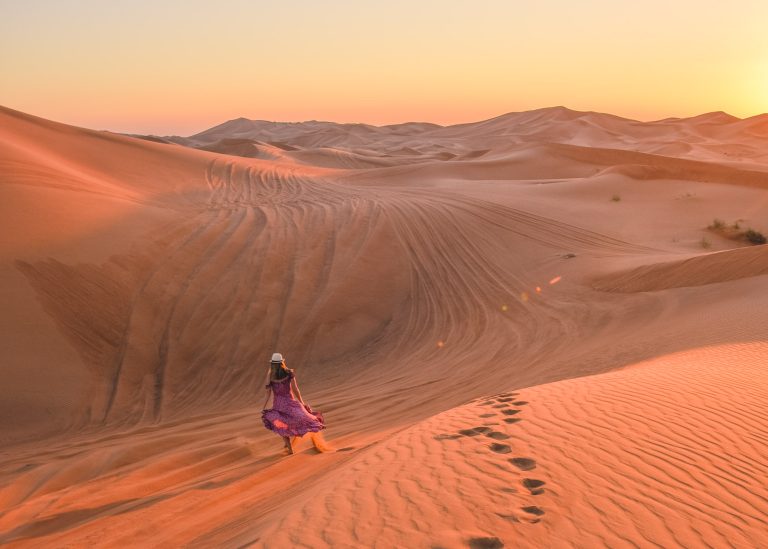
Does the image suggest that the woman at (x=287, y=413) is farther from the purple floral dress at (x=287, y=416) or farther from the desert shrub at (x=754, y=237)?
the desert shrub at (x=754, y=237)

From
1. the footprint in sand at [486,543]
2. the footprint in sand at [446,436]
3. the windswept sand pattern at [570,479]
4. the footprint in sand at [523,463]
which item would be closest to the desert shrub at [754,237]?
the windswept sand pattern at [570,479]

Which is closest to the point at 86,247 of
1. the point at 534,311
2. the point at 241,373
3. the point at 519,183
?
the point at 241,373

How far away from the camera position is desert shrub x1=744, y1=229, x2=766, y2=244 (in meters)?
18.6

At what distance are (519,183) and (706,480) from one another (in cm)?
2543

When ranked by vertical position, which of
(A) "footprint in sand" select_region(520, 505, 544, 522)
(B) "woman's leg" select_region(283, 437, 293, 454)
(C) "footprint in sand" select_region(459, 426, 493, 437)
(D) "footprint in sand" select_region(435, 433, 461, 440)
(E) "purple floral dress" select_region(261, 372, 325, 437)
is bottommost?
(B) "woman's leg" select_region(283, 437, 293, 454)

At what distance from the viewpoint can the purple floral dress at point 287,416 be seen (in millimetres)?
6852

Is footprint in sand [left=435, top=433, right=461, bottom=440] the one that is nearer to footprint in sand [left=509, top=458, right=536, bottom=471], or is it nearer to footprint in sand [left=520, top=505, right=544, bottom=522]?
footprint in sand [left=509, top=458, right=536, bottom=471]

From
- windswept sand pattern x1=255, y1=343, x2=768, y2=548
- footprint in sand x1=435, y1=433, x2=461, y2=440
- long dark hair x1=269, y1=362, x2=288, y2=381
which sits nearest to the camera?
windswept sand pattern x1=255, y1=343, x2=768, y2=548

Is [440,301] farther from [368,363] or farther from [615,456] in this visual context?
[615,456]

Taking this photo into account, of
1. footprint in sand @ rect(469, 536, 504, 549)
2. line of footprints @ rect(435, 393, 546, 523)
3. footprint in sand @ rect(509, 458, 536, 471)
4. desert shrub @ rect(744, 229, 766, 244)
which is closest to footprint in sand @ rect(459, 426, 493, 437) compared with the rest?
line of footprints @ rect(435, 393, 546, 523)

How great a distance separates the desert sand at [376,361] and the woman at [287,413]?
0.27 m

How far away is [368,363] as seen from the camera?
10906mm

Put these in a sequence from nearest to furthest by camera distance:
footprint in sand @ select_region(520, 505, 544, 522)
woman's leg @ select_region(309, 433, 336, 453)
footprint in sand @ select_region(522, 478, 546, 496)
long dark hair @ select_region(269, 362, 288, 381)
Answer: footprint in sand @ select_region(520, 505, 544, 522) → footprint in sand @ select_region(522, 478, 546, 496) → woman's leg @ select_region(309, 433, 336, 453) → long dark hair @ select_region(269, 362, 288, 381)

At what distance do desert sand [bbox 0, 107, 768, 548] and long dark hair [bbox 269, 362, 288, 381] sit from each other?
92 cm
